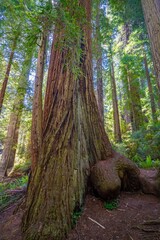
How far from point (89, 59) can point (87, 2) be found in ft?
6.36

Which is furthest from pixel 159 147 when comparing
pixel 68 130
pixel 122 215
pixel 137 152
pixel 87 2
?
pixel 87 2

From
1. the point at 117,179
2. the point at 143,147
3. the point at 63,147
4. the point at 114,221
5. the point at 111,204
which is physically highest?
the point at 143,147

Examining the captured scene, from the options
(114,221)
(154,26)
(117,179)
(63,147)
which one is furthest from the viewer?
(154,26)

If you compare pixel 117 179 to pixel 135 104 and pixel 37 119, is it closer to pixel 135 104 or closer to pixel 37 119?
pixel 37 119

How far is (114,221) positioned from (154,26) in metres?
4.37

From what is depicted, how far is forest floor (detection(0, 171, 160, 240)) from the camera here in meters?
1.81

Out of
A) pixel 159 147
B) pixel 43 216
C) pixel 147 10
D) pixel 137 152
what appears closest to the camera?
pixel 43 216

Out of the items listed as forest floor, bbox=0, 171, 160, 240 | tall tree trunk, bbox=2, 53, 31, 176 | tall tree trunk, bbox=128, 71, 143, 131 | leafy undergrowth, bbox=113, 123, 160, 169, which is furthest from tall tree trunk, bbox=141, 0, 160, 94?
tall tree trunk, bbox=128, 71, 143, 131

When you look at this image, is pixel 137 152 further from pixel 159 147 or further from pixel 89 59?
pixel 89 59

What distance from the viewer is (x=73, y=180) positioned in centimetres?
224

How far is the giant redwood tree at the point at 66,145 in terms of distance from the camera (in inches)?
75.6

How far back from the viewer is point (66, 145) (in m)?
2.40

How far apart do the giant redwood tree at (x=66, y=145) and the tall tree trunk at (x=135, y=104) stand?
6.06 meters

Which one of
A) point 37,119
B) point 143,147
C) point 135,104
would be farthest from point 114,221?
point 135,104
